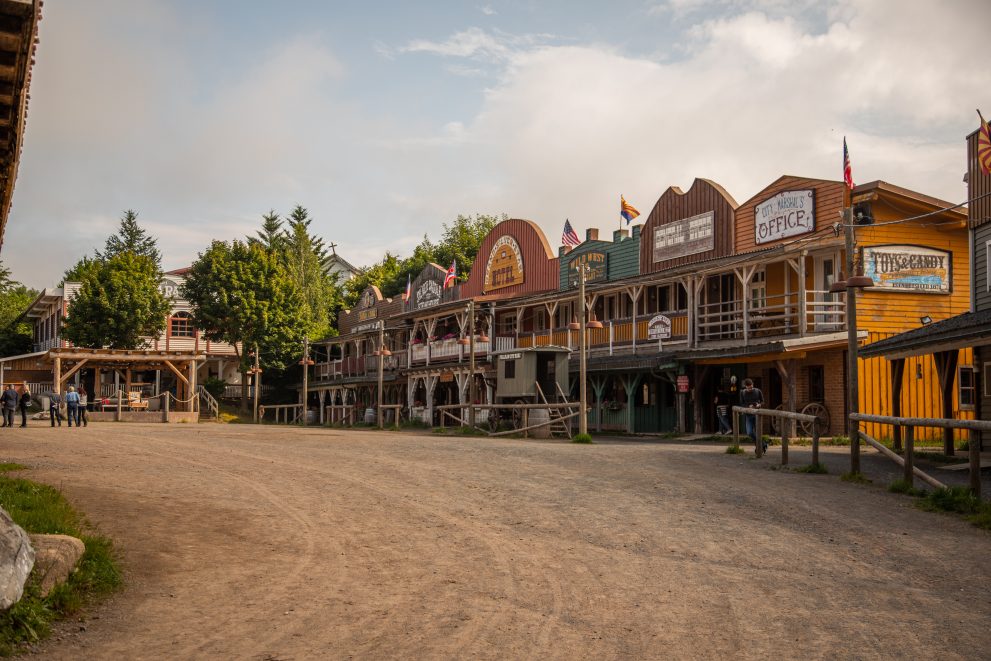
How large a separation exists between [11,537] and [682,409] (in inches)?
902

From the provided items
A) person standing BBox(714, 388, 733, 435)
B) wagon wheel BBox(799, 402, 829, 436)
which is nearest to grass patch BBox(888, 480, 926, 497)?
wagon wheel BBox(799, 402, 829, 436)

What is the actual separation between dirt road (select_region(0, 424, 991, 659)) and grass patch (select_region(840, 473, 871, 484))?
0.24 metres

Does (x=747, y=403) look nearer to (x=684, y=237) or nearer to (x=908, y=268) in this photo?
(x=908, y=268)

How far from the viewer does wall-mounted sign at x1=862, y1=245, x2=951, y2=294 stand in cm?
2423

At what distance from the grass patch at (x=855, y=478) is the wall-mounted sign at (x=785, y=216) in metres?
12.6

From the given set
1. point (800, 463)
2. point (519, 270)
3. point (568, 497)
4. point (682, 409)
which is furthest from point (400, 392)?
point (568, 497)

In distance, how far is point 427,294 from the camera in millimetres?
45781

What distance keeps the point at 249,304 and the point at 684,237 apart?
29.3 m

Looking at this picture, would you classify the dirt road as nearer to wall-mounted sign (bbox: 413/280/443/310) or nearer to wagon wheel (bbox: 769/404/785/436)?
wagon wheel (bbox: 769/404/785/436)

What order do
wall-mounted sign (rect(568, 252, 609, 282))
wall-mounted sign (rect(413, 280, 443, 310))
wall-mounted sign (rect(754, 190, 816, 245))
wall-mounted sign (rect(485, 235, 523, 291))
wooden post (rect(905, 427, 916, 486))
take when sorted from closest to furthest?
1. wooden post (rect(905, 427, 916, 486))
2. wall-mounted sign (rect(754, 190, 816, 245))
3. wall-mounted sign (rect(568, 252, 609, 282))
4. wall-mounted sign (rect(485, 235, 523, 291))
5. wall-mounted sign (rect(413, 280, 443, 310))

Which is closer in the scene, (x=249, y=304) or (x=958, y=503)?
(x=958, y=503)

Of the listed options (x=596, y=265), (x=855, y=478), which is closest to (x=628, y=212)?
(x=596, y=265)

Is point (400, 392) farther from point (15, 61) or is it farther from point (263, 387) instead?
point (15, 61)

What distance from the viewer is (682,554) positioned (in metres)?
8.20
